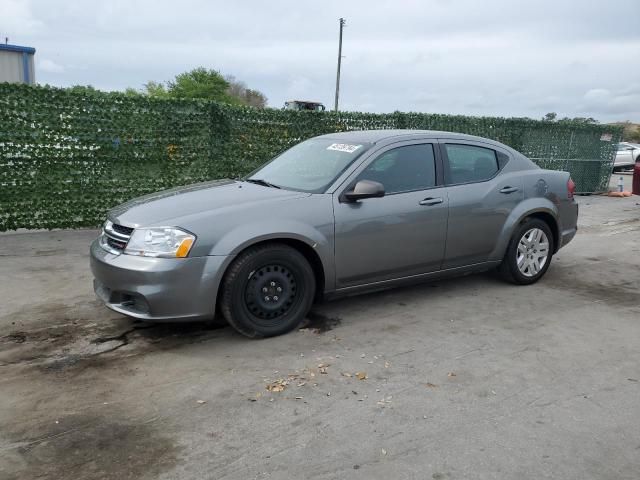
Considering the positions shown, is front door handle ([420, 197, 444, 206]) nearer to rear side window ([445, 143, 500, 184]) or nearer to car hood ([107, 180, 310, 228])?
rear side window ([445, 143, 500, 184])

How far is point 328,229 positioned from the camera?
4516mm

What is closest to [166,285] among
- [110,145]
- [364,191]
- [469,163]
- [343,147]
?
[364,191]

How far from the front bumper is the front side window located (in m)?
1.58

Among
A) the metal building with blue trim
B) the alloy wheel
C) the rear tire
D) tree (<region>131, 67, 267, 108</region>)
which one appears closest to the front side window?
the rear tire

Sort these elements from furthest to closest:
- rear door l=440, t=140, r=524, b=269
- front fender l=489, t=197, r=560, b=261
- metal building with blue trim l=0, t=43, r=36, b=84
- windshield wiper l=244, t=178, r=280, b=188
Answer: metal building with blue trim l=0, t=43, r=36, b=84
front fender l=489, t=197, r=560, b=261
rear door l=440, t=140, r=524, b=269
windshield wiper l=244, t=178, r=280, b=188

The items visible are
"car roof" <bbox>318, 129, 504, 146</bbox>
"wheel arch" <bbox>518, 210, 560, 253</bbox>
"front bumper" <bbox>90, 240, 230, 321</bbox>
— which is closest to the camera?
"front bumper" <bbox>90, 240, 230, 321</bbox>

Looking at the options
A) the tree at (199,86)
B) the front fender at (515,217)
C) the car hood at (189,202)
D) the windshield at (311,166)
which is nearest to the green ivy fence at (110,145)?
the windshield at (311,166)

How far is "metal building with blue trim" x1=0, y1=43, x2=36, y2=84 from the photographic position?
47.3 ft

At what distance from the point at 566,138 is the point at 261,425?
1383cm

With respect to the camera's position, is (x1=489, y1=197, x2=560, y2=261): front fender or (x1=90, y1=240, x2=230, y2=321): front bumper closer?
(x1=90, y1=240, x2=230, y2=321): front bumper

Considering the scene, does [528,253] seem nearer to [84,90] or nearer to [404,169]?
[404,169]

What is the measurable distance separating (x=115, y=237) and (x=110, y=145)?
451cm

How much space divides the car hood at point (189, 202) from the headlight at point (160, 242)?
6cm

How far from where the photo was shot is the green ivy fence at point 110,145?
306 inches
